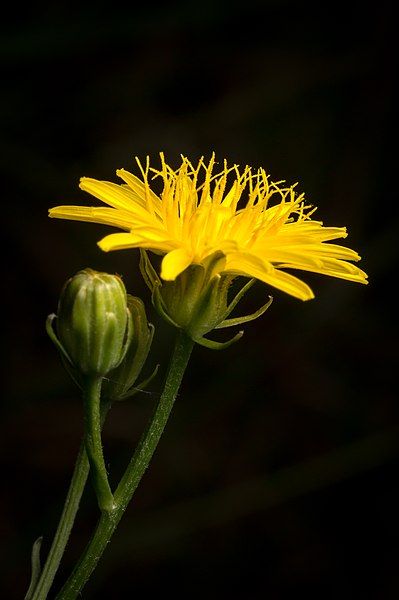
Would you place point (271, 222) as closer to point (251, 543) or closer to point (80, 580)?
point (80, 580)

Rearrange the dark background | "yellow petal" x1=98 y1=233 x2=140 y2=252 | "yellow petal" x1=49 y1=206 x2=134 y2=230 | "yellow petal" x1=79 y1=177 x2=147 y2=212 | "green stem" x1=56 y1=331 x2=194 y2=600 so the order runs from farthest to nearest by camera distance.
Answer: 1. the dark background
2. "yellow petal" x1=79 y1=177 x2=147 y2=212
3. "yellow petal" x1=49 y1=206 x2=134 y2=230
4. "green stem" x1=56 y1=331 x2=194 y2=600
5. "yellow petal" x1=98 y1=233 x2=140 y2=252

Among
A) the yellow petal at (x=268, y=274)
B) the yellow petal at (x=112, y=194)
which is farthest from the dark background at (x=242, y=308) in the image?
the yellow petal at (x=268, y=274)

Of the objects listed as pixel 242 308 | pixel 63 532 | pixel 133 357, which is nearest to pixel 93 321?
pixel 133 357

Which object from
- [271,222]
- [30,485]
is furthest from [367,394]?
[271,222]

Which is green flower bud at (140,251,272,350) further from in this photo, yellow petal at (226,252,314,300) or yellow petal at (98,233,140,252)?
yellow petal at (98,233,140,252)

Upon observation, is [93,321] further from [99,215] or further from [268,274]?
[268,274]

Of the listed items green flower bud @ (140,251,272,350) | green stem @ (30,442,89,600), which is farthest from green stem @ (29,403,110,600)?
green flower bud @ (140,251,272,350)

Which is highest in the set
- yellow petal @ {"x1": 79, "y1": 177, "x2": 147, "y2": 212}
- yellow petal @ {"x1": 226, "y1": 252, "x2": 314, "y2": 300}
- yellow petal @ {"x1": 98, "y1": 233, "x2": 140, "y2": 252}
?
yellow petal @ {"x1": 79, "y1": 177, "x2": 147, "y2": 212}
